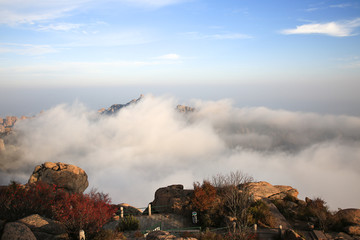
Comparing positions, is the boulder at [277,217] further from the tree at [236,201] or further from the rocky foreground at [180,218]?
the tree at [236,201]

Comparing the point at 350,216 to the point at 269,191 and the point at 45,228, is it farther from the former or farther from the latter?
the point at 45,228

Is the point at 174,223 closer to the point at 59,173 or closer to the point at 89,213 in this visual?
the point at 89,213

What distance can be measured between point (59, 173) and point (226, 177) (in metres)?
17.9

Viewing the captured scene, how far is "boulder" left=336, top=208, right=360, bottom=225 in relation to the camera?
19.3 metres

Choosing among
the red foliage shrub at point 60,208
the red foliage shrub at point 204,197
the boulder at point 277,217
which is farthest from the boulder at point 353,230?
the red foliage shrub at point 60,208

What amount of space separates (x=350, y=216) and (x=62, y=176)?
88.3 feet

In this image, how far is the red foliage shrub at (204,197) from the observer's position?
21.2 m

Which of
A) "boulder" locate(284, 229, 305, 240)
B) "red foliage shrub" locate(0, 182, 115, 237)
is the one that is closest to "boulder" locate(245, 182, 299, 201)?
"boulder" locate(284, 229, 305, 240)

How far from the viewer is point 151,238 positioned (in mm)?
11664

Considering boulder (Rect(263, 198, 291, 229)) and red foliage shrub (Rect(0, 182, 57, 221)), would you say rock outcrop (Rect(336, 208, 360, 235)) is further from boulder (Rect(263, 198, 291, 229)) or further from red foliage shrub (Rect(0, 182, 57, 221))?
red foliage shrub (Rect(0, 182, 57, 221))

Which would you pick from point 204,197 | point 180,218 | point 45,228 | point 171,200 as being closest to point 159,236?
point 45,228

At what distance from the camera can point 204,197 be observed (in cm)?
2155

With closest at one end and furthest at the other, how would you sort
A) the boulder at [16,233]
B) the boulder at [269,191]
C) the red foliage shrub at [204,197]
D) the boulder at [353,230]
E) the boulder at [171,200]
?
the boulder at [16,233]
the boulder at [353,230]
the red foliage shrub at [204,197]
the boulder at [171,200]
the boulder at [269,191]

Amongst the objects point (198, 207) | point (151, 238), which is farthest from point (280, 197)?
point (151, 238)
